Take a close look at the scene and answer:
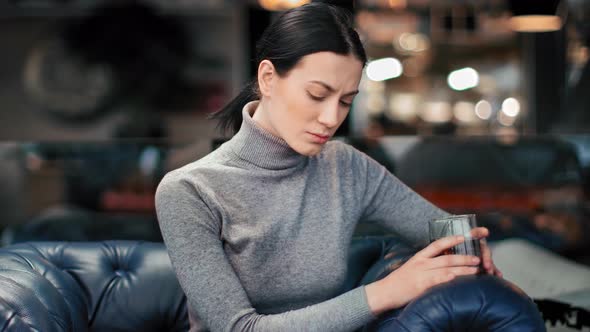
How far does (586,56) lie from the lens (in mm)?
7031

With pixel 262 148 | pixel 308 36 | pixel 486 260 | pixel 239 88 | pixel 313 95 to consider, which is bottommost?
pixel 239 88

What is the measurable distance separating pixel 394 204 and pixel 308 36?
47cm

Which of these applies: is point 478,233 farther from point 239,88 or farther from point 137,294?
point 239,88

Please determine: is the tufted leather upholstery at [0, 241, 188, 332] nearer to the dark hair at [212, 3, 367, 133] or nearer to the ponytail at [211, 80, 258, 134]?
the ponytail at [211, 80, 258, 134]

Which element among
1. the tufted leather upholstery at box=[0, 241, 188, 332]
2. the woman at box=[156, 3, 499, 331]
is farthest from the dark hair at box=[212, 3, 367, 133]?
the tufted leather upholstery at box=[0, 241, 188, 332]

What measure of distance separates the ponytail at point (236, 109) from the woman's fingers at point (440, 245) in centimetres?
54

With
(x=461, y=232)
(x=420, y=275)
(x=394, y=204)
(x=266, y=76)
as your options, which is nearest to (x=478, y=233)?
(x=461, y=232)

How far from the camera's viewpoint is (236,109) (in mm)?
1829

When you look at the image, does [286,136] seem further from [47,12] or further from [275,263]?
[47,12]

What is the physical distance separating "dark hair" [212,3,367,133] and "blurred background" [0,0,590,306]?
2.06 meters

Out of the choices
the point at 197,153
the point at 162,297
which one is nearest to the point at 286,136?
the point at 162,297

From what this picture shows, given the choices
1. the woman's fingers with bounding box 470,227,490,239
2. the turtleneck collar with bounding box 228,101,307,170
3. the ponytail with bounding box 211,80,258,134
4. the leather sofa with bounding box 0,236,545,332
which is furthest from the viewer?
the ponytail with bounding box 211,80,258,134

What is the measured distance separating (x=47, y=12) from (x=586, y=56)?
502 cm

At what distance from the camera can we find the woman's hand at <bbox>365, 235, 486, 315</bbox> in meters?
1.47
